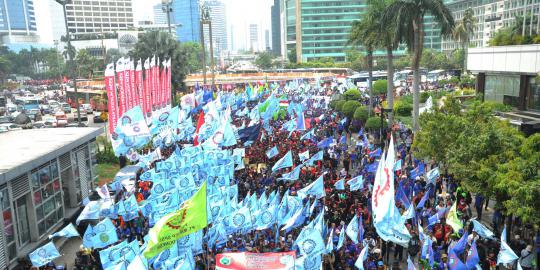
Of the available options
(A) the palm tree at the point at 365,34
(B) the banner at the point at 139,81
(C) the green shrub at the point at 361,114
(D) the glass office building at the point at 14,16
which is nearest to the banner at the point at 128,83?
(B) the banner at the point at 139,81

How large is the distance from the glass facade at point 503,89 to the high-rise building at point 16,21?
611 feet

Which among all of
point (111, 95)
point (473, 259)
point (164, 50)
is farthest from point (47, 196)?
point (164, 50)

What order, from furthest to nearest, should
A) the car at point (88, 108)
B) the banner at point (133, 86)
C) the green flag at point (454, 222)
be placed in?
1. the car at point (88, 108)
2. the banner at point (133, 86)
3. the green flag at point (454, 222)

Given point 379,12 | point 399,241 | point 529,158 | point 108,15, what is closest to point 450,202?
point 529,158

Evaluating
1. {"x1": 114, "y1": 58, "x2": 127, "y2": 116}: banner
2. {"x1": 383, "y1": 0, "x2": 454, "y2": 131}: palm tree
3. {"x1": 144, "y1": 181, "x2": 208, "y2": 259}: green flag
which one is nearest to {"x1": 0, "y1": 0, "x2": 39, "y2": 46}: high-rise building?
{"x1": 114, "y1": 58, "x2": 127, "y2": 116}: banner

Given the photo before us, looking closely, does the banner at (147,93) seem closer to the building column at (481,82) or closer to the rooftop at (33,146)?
the rooftop at (33,146)

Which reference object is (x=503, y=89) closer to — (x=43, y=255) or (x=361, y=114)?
(x=361, y=114)

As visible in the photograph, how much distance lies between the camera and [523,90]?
30.0m

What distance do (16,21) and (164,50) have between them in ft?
566

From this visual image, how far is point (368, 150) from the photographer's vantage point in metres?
25.7

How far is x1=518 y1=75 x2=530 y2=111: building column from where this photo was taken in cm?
2984

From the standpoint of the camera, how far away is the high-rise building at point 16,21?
616 feet

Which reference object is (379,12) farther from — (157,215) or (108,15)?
(108,15)

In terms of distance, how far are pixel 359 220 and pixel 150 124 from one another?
64.6 feet
